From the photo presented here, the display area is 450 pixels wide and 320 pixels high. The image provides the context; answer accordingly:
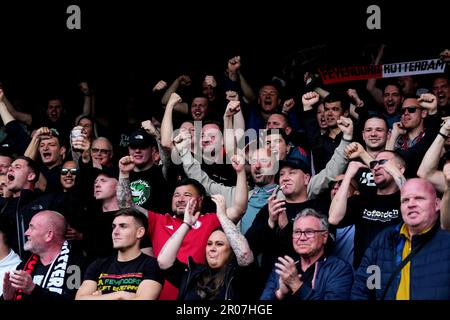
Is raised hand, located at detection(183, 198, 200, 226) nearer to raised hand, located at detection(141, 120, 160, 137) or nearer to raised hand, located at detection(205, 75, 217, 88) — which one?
raised hand, located at detection(141, 120, 160, 137)

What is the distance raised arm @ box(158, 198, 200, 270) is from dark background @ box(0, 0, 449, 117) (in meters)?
4.28

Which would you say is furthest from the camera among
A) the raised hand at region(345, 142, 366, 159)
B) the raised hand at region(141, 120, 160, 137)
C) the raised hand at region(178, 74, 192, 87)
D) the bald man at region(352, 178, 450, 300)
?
the raised hand at region(178, 74, 192, 87)

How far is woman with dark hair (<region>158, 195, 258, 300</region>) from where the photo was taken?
923cm

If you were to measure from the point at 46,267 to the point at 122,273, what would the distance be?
930 millimetres

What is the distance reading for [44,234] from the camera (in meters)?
10.1

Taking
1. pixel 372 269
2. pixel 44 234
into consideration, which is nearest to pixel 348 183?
pixel 372 269

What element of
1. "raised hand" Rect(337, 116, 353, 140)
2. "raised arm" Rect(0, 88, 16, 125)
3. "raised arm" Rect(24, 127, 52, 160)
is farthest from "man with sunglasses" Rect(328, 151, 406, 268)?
"raised arm" Rect(0, 88, 16, 125)

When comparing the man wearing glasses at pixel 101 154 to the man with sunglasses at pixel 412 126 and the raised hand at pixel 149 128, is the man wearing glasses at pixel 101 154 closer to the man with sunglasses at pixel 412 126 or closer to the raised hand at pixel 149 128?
the raised hand at pixel 149 128

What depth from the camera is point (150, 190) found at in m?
11.1

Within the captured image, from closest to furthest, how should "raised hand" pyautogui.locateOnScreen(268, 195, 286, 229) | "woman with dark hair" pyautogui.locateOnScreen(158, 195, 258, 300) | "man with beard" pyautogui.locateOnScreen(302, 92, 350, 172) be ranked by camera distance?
"woman with dark hair" pyautogui.locateOnScreen(158, 195, 258, 300)
"raised hand" pyautogui.locateOnScreen(268, 195, 286, 229)
"man with beard" pyautogui.locateOnScreen(302, 92, 350, 172)

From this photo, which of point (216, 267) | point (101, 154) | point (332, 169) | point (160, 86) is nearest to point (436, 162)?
point (332, 169)

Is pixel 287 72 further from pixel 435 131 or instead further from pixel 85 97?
pixel 435 131

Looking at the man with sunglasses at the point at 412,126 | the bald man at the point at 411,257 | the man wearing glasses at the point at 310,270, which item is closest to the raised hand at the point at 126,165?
the man wearing glasses at the point at 310,270

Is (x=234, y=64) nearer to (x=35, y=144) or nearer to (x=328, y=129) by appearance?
(x=328, y=129)
